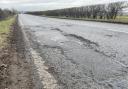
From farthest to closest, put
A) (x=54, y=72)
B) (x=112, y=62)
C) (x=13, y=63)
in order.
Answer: (x=13, y=63), (x=112, y=62), (x=54, y=72)

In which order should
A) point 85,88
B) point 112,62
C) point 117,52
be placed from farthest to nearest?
point 117,52, point 112,62, point 85,88

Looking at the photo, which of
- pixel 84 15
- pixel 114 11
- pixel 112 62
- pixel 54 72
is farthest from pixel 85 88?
pixel 84 15

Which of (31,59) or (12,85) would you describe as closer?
(12,85)

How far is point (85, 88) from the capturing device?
4.66 meters

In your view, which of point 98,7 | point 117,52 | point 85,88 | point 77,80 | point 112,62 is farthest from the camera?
point 98,7

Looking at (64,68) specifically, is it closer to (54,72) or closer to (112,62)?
(54,72)

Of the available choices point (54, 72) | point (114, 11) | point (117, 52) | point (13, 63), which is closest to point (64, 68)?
point (54, 72)

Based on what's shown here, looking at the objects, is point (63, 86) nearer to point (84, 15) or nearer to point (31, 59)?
point (31, 59)

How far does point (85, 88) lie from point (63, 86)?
17.6 inches

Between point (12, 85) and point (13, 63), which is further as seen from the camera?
point (13, 63)

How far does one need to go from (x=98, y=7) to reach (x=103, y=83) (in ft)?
133

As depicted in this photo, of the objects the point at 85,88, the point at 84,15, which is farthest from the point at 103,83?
the point at 84,15

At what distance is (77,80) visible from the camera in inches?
205

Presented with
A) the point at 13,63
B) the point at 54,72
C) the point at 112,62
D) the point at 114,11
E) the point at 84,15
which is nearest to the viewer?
the point at 54,72
